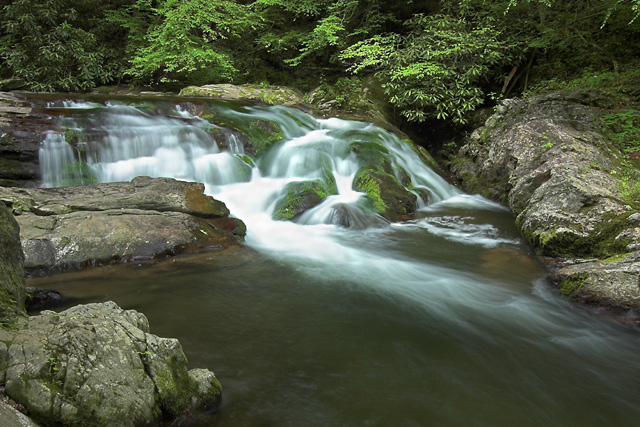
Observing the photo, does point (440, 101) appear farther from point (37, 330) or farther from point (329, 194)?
point (37, 330)

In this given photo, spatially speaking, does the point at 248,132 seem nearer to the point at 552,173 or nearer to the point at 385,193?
the point at 385,193

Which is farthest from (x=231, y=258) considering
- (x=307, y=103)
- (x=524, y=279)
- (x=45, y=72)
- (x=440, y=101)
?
(x=45, y=72)

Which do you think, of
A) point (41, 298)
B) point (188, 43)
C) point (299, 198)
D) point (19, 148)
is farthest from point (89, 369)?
point (188, 43)

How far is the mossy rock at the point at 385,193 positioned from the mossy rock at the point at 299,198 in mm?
922

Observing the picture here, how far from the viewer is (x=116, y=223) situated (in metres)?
5.40

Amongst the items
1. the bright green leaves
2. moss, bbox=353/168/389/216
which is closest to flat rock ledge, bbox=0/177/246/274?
moss, bbox=353/168/389/216

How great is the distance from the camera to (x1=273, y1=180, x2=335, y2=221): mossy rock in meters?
7.66

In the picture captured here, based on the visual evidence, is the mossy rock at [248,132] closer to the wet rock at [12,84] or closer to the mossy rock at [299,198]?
the mossy rock at [299,198]

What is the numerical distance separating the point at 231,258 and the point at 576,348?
13.9 feet

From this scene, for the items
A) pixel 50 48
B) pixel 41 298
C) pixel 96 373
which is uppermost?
pixel 50 48

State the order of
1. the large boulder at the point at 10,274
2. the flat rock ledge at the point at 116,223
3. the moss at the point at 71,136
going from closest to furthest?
1. the large boulder at the point at 10,274
2. the flat rock ledge at the point at 116,223
3. the moss at the point at 71,136

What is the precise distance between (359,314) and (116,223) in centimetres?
359

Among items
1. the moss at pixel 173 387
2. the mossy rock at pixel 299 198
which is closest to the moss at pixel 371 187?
the mossy rock at pixel 299 198

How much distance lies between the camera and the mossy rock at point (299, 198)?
766 centimetres
